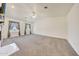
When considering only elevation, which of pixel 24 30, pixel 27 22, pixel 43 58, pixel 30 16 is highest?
pixel 30 16

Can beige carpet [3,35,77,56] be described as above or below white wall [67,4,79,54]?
below

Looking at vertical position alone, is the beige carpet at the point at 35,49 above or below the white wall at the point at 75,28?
below

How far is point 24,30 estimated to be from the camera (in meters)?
2.34

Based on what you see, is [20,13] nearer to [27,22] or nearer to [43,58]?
[27,22]

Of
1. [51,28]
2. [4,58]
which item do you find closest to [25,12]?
Result: [4,58]

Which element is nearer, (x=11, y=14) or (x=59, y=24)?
(x=11, y=14)

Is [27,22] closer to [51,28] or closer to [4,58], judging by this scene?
[4,58]

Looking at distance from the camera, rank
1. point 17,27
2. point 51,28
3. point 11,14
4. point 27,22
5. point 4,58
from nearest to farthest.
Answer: point 4,58, point 11,14, point 17,27, point 27,22, point 51,28

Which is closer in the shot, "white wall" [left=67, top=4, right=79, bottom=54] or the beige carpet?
the beige carpet

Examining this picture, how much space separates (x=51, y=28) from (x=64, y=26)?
80 centimetres

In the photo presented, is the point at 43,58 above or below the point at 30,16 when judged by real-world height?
below

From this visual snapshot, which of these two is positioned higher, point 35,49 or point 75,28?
point 75,28

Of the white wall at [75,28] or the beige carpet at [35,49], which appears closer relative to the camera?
the beige carpet at [35,49]

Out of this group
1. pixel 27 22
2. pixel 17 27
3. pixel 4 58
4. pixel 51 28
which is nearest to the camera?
pixel 4 58
